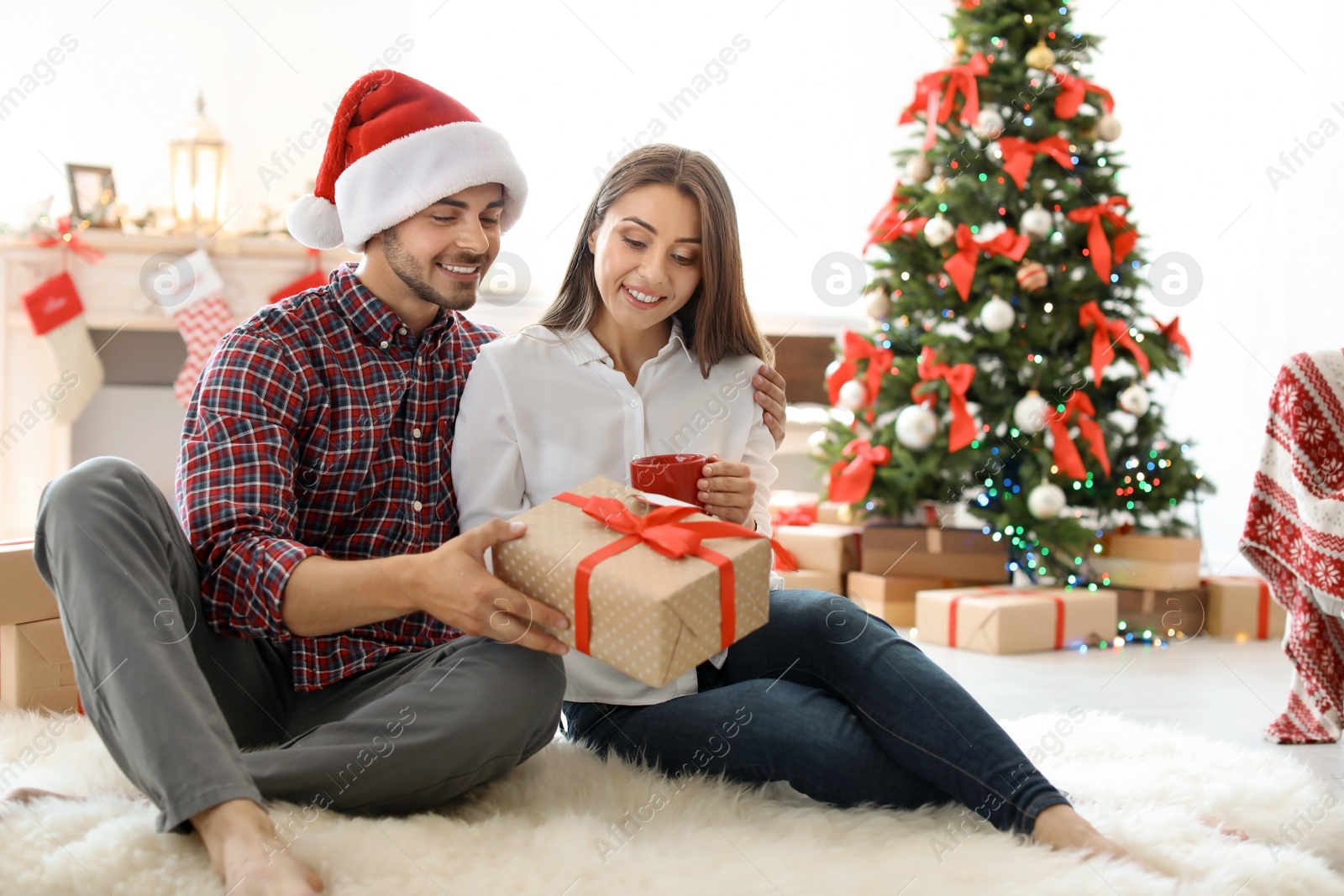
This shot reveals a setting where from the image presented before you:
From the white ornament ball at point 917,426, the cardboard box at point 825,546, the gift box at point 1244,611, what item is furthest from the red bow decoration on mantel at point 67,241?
the gift box at point 1244,611

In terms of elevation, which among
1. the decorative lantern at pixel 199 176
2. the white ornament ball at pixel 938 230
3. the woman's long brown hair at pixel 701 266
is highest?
the decorative lantern at pixel 199 176

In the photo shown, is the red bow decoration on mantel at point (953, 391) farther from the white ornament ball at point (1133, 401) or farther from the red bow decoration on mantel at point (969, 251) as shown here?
the white ornament ball at point (1133, 401)

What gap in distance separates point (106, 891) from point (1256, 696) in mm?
2291

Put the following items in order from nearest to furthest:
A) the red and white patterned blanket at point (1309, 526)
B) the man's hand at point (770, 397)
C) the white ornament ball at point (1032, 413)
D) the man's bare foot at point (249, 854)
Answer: the man's bare foot at point (249, 854), the man's hand at point (770, 397), the red and white patterned blanket at point (1309, 526), the white ornament ball at point (1032, 413)

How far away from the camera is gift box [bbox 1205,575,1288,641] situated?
122 inches

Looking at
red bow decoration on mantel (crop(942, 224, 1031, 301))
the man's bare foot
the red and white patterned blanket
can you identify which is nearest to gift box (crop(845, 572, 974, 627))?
red bow decoration on mantel (crop(942, 224, 1031, 301))

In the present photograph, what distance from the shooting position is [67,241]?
379 cm

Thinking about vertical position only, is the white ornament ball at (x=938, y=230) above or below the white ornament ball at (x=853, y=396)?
above

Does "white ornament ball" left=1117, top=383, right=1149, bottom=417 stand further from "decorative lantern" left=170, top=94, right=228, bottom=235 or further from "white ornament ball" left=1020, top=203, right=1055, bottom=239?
"decorative lantern" left=170, top=94, right=228, bottom=235

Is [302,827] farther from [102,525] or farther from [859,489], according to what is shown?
[859,489]

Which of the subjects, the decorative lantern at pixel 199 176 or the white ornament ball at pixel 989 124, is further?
the decorative lantern at pixel 199 176

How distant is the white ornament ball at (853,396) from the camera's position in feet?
10.3

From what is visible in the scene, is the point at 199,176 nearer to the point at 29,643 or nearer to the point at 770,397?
the point at 29,643

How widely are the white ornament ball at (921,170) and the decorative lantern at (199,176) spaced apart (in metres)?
2.44
